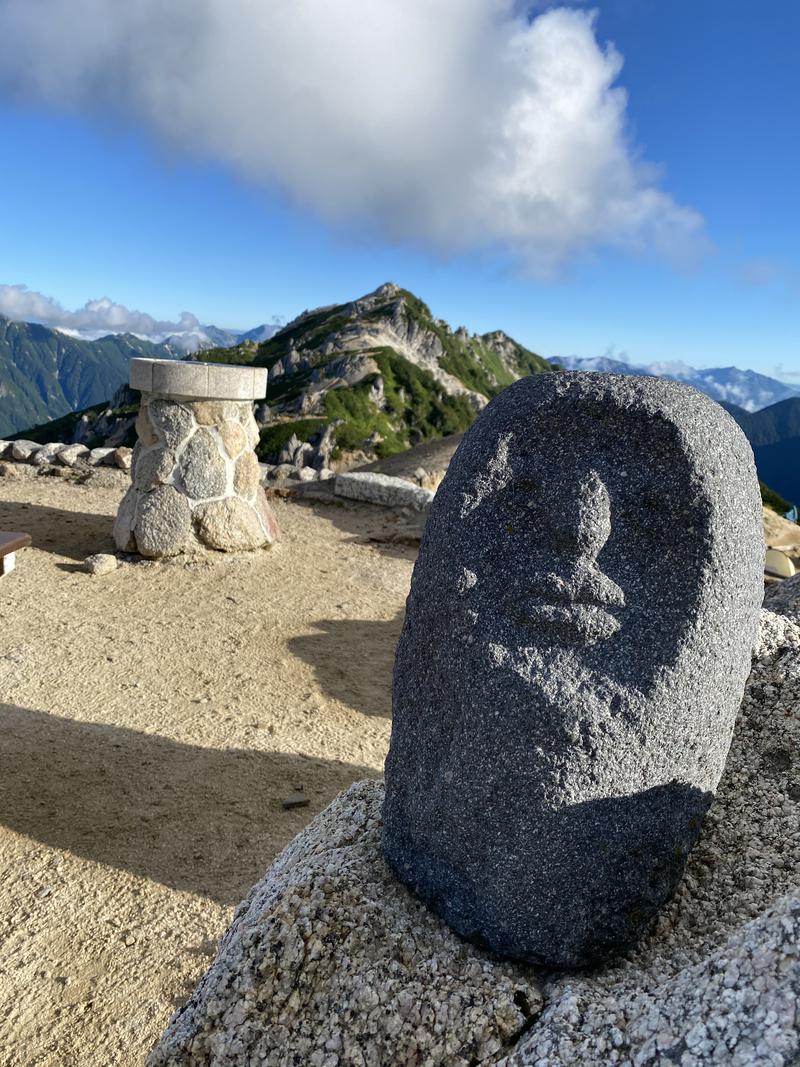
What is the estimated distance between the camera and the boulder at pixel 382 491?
10.4m

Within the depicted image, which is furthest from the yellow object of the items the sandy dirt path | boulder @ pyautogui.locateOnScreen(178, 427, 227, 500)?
boulder @ pyautogui.locateOnScreen(178, 427, 227, 500)

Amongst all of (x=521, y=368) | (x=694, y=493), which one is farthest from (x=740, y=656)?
(x=521, y=368)

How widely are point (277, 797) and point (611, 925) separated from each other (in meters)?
2.46

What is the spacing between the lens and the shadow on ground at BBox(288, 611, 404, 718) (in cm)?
565

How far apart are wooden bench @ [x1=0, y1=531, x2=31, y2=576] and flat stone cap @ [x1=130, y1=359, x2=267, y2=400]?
176cm

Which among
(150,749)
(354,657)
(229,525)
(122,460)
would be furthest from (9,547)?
(122,460)

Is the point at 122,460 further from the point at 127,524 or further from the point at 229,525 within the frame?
the point at 229,525

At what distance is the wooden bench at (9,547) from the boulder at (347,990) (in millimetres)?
5110

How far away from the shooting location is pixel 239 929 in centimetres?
253

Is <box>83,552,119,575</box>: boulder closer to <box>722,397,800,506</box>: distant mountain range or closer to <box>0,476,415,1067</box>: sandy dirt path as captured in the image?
<box>0,476,415,1067</box>: sandy dirt path

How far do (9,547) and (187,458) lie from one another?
176 cm

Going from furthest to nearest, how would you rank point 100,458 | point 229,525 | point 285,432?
1. point 285,432
2. point 100,458
3. point 229,525

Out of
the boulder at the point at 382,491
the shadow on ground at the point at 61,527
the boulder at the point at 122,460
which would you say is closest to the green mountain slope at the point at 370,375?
the boulder at the point at 122,460

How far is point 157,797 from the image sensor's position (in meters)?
4.25
